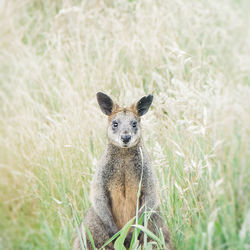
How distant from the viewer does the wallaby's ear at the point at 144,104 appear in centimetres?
428

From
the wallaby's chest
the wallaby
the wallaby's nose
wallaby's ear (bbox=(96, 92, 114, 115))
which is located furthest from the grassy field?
wallaby's ear (bbox=(96, 92, 114, 115))

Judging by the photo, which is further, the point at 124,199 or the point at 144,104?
the point at 144,104

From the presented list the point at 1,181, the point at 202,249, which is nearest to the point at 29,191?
the point at 1,181

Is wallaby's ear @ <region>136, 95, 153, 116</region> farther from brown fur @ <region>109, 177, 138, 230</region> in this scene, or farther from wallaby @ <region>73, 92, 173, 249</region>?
brown fur @ <region>109, 177, 138, 230</region>

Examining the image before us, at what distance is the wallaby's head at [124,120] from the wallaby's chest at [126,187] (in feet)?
0.76

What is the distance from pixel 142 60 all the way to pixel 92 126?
5.20 feet

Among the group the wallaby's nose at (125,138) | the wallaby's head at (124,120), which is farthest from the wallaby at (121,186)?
the wallaby's nose at (125,138)

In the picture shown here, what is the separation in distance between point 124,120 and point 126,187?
0.58 metres

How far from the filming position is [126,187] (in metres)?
4.20

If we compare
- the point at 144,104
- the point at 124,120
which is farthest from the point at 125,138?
the point at 144,104

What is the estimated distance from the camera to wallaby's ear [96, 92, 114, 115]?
4312 mm

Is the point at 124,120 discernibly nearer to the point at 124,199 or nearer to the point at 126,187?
the point at 126,187

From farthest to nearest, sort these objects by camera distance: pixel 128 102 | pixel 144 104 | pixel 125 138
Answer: pixel 128 102, pixel 144 104, pixel 125 138

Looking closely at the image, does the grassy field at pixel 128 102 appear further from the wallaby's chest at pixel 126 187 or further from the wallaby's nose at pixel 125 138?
the wallaby's nose at pixel 125 138
